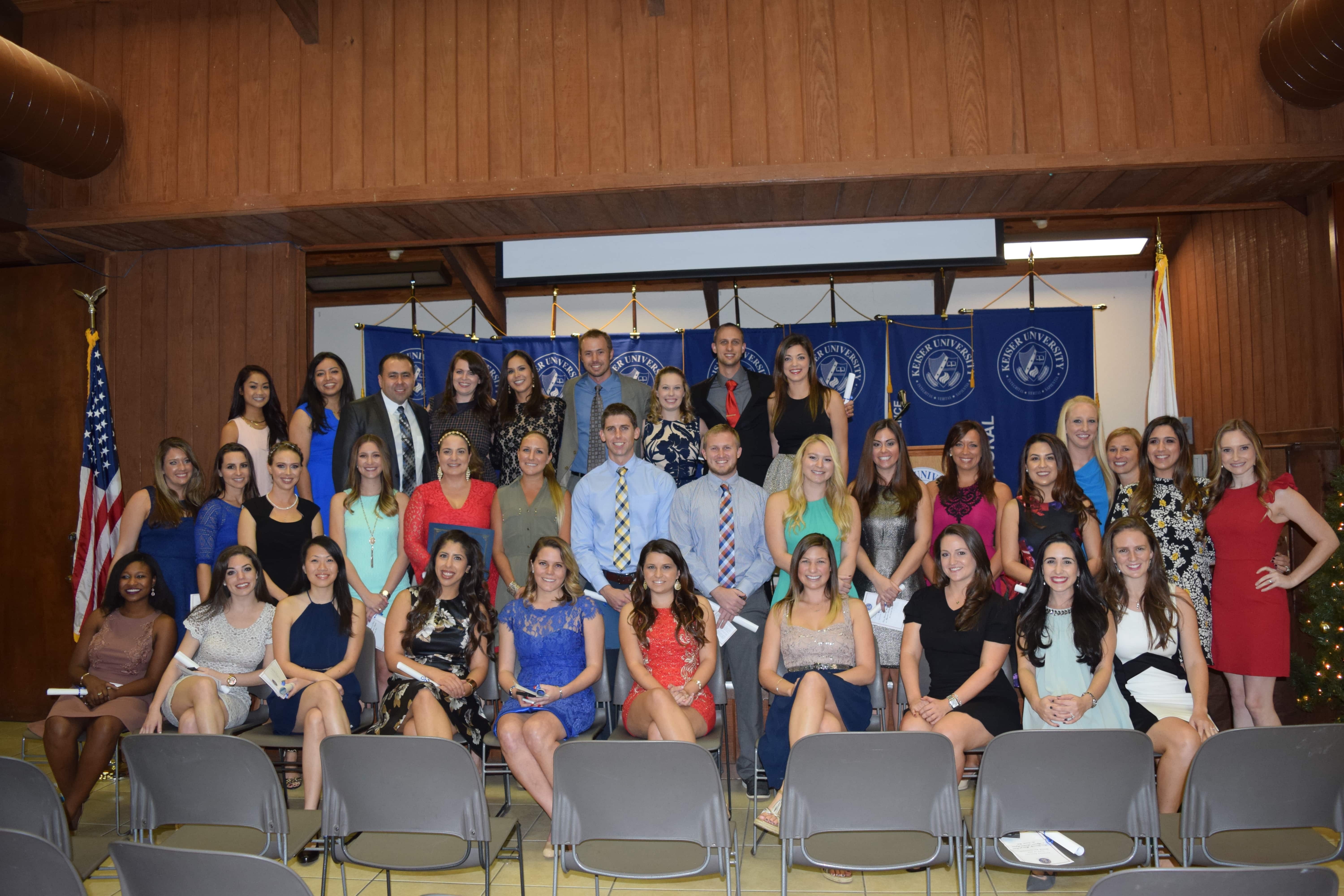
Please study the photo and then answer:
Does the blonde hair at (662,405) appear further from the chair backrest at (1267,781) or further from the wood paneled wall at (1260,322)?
the wood paneled wall at (1260,322)

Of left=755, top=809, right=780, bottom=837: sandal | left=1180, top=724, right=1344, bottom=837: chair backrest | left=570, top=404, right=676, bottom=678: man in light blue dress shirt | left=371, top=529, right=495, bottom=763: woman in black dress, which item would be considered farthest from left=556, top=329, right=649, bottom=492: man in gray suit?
left=1180, top=724, right=1344, bottom=837: chair backrest

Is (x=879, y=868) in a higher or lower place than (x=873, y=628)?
lower

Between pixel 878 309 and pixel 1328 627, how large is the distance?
425cm

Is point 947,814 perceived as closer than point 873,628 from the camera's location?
Yes

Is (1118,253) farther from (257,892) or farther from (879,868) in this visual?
(257,892)

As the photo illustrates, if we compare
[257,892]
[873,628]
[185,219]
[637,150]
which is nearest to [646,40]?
[637,150]

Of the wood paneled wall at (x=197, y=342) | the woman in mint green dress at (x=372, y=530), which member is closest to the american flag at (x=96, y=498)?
the wood paneled wall at (x=197, y=342)

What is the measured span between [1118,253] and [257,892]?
717 centimetres

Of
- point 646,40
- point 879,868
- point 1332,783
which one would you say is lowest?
point 879,868

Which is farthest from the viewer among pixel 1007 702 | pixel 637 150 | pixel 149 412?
pixel 149 412

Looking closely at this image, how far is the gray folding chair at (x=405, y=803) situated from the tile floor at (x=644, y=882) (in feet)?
2.05

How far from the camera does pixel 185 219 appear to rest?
17.8ft

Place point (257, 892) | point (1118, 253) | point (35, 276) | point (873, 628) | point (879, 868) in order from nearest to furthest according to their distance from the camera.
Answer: point (257, 892) < point (879, 868) < point (873, 628) < point (35, 276) < point (1118, 253)

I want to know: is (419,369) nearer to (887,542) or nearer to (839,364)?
(839,364)
